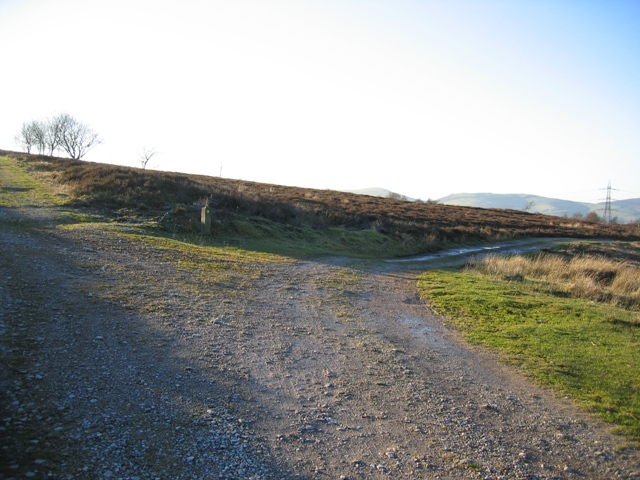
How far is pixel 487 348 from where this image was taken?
7.07 metres

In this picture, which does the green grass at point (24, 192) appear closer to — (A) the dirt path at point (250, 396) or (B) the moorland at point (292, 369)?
(B) the moorland at point (292, 369)

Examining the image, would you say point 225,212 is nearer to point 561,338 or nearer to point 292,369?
point 292,369

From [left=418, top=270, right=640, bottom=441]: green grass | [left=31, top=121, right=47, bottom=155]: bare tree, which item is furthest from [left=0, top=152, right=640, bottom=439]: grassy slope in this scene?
[left=31, top=121, right=47, bottom=155]: bare tree

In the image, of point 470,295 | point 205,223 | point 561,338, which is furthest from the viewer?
point 205,223

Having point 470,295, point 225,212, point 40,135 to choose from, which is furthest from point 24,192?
point 40,135

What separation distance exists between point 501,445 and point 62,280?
7.47 metres

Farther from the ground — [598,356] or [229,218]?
[229,218]

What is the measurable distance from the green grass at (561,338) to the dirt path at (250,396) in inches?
17.3

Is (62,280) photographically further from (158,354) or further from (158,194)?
(158,194)

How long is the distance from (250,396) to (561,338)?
5.58 m

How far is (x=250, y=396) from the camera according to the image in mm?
4758

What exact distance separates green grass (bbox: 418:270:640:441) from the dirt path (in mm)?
439

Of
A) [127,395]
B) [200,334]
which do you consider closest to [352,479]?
[127,395]

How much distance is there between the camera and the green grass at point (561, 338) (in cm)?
552
